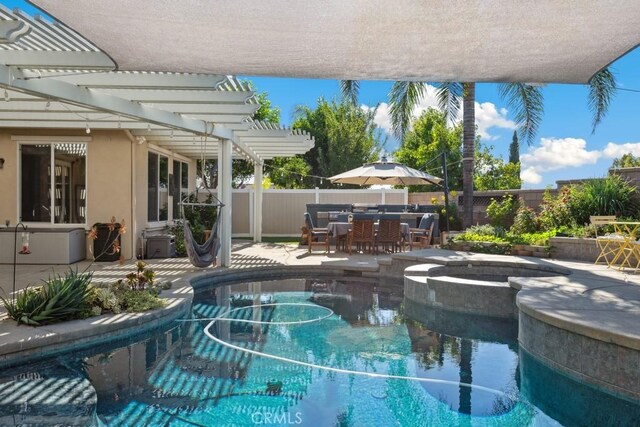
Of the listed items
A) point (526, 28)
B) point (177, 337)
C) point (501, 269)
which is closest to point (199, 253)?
point (177, 337)

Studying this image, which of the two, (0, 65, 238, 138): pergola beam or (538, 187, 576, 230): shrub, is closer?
(0, 65, 238, 138): pergola beam

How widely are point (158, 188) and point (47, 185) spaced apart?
2605 millimetres

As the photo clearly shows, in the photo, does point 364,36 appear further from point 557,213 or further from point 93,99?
point 557,213

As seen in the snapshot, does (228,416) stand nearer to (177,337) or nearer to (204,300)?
(177,337)

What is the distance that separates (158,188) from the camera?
40.4ft

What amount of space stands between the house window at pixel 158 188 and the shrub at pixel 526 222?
8.59 meters

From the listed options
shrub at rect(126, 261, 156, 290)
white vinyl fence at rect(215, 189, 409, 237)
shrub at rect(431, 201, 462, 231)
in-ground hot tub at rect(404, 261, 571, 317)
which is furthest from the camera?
white vinyl fence at rect(215, 189, 409, 237)

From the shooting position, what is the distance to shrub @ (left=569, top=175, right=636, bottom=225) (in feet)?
31.5

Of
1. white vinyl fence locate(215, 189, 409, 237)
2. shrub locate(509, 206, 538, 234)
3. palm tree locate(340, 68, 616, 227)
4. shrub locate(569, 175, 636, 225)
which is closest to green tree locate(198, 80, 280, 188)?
white vinyl fence locate(215, 189, 409, 237)

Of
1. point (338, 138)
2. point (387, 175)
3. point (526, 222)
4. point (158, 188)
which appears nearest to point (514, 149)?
point (338, 138)

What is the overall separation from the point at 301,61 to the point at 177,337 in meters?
3.36

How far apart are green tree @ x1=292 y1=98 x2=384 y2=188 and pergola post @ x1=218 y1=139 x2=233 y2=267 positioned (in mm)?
17310

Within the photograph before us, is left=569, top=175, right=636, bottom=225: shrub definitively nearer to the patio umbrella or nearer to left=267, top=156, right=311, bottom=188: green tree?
the patio umbrella

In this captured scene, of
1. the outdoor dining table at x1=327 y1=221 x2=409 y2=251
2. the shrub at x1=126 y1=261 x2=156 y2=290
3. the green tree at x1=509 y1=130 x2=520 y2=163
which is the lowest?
the shrub at x1=126 y1=261 x2=156 y2=290
